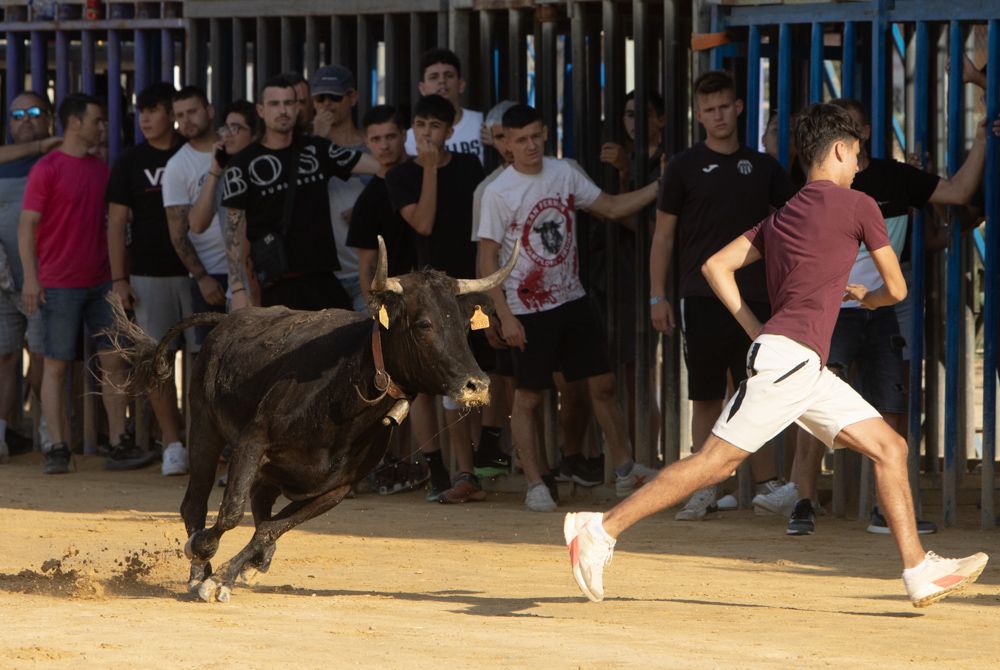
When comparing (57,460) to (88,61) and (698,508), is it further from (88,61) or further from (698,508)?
(698,508)

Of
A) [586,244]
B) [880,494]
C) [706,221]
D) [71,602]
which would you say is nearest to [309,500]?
[71,602]

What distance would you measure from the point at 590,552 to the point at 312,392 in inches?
58.3

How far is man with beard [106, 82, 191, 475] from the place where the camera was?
39.1 feet

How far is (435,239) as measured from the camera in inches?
419

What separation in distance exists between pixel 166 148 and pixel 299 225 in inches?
61.5

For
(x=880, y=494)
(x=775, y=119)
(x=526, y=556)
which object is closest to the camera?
(x=880, y=494)

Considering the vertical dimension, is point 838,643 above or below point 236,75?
below

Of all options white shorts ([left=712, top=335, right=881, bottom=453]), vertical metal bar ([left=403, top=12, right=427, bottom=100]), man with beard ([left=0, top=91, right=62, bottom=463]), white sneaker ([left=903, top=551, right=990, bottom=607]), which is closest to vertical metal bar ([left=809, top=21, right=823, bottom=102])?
vertical metal bar ([left=403, top=12, right=427, bottom=100])

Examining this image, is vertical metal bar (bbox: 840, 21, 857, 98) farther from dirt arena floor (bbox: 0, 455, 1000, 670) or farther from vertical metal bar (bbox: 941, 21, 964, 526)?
dirt arena floor (bbox: 0, 455, 1000, 670)

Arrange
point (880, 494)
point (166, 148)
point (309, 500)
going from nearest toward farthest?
point (880, 494) → point (309, 500) → point (166, 148)

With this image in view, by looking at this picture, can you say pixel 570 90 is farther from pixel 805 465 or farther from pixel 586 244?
pixel 805 465

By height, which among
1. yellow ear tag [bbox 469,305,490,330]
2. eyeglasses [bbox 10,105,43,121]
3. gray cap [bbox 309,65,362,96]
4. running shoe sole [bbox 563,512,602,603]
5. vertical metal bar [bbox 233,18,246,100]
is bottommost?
running shoe sole [bbox 563,512,602,603]

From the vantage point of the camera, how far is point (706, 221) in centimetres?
974

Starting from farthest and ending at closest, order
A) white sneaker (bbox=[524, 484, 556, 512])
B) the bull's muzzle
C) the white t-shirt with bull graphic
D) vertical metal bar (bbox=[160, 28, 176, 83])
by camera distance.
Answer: vertical metal bar (bbox=[160, 28, 176, 83])
white sneaker (bbox=[524, 484, 556, 512])
the white t-shirt with bull graphic
the bull's muzzle
